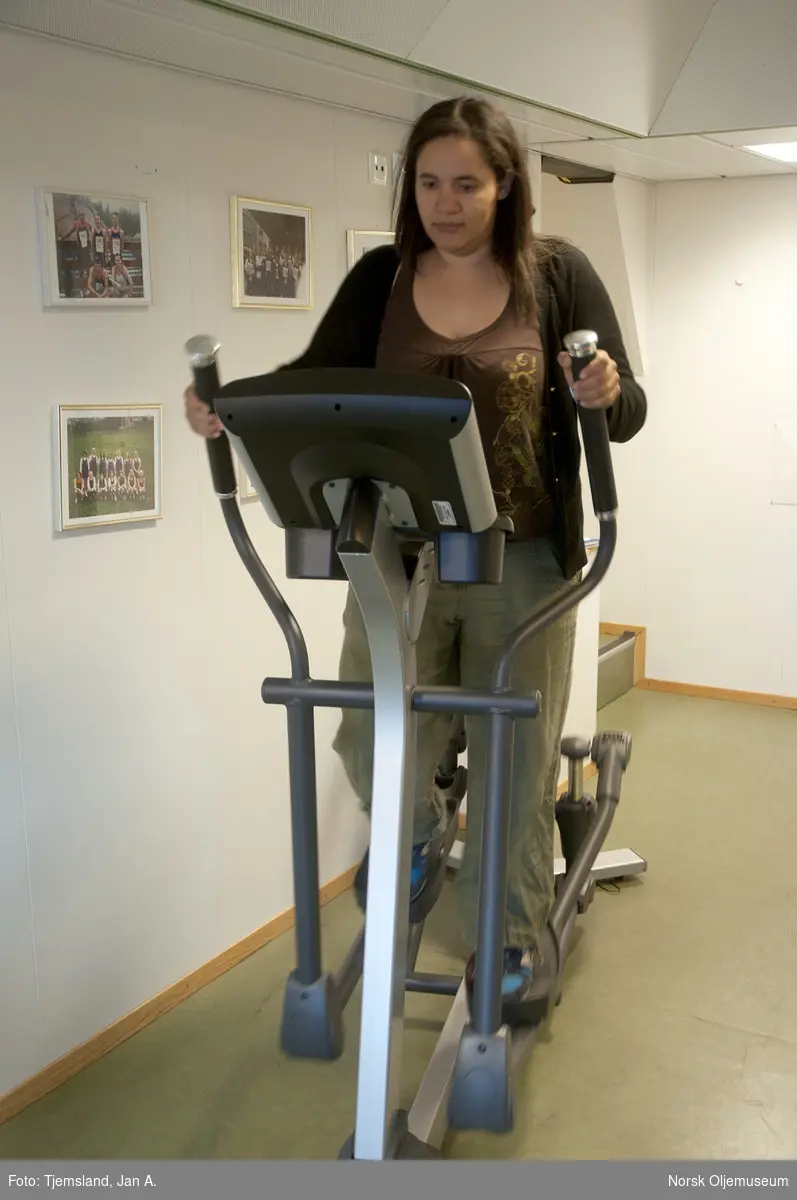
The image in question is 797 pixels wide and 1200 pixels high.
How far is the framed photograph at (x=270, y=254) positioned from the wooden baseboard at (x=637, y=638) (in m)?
2.70

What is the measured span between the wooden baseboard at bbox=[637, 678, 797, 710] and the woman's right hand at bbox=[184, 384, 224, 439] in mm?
3507

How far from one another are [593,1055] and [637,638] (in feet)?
8.77

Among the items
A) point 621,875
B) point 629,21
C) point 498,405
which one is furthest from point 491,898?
point 629,21

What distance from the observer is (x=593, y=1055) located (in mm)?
2270

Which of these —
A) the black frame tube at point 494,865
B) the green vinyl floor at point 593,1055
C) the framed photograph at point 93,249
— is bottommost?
the green vinyl floor at point 593,1055

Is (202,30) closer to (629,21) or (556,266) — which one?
(556,266)

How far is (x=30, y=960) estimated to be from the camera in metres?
2.07

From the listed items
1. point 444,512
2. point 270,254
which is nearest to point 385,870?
point 444,512

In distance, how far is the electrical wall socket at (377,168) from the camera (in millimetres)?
Answer: 2553

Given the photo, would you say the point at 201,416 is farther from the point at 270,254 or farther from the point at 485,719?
the point at 270,254

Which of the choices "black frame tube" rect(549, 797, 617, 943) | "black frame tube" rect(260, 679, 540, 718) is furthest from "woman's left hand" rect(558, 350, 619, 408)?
"black frame tube" rect(549, 797, 617, 943)

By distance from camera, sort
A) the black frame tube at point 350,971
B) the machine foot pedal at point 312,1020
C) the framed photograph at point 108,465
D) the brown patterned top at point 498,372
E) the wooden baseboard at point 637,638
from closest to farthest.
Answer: the machine foot pedal at point 312,1020 < the brown patterned top at point 498,372 < the black frame tube at point 350,971 < the framed photograph at point 108,465 < the wooden baseboard at point 637,638

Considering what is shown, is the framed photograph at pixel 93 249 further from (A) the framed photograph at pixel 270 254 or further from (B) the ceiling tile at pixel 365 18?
(B) the ceiling tile at pixel 365 18

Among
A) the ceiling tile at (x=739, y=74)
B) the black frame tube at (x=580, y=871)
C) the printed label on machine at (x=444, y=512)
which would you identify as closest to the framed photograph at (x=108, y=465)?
the printed label on machine at (x=444, y=512)
